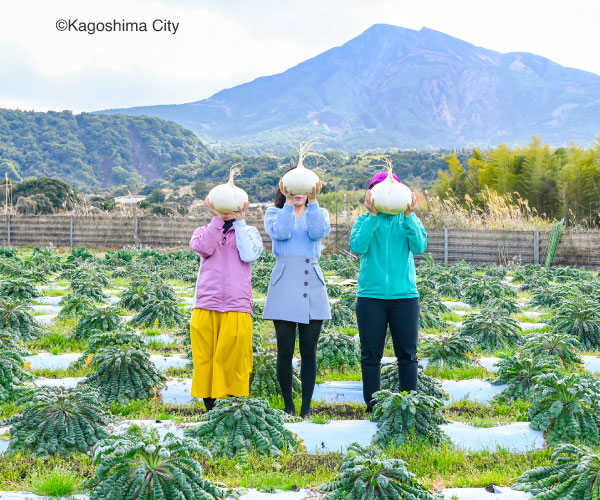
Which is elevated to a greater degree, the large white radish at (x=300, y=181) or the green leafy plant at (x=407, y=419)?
the large white radish at (x=300, y=181)

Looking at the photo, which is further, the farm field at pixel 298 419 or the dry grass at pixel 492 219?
the dry grass at pixel 492 219

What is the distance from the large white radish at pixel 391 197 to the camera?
157 inches

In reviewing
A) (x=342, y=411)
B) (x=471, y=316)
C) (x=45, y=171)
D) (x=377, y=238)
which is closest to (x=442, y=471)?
(x=342, y=411)

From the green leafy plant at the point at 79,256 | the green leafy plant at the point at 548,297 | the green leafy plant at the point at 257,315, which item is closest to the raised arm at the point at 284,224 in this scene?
the green leafy plant at the point at 257,315

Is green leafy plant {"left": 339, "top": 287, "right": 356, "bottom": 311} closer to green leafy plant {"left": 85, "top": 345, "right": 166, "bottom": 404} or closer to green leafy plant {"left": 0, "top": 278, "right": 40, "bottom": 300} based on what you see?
green leafy plant {"left": 85, "top": 345, "right": 166, "bottom": 404}

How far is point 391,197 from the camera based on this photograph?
399 cm

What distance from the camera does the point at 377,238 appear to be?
414 centimetres

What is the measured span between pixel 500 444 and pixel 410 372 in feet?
2.17

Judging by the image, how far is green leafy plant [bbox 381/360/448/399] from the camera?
14.5ft

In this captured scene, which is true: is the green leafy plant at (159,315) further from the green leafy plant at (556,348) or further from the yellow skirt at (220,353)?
the green leafy plant at (556,348)

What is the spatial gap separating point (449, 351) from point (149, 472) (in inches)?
135

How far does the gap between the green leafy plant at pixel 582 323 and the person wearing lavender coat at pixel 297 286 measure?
3.35 metres

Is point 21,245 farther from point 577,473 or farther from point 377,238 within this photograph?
point 577,473

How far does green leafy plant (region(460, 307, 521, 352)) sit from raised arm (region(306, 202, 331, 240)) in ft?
9.21
